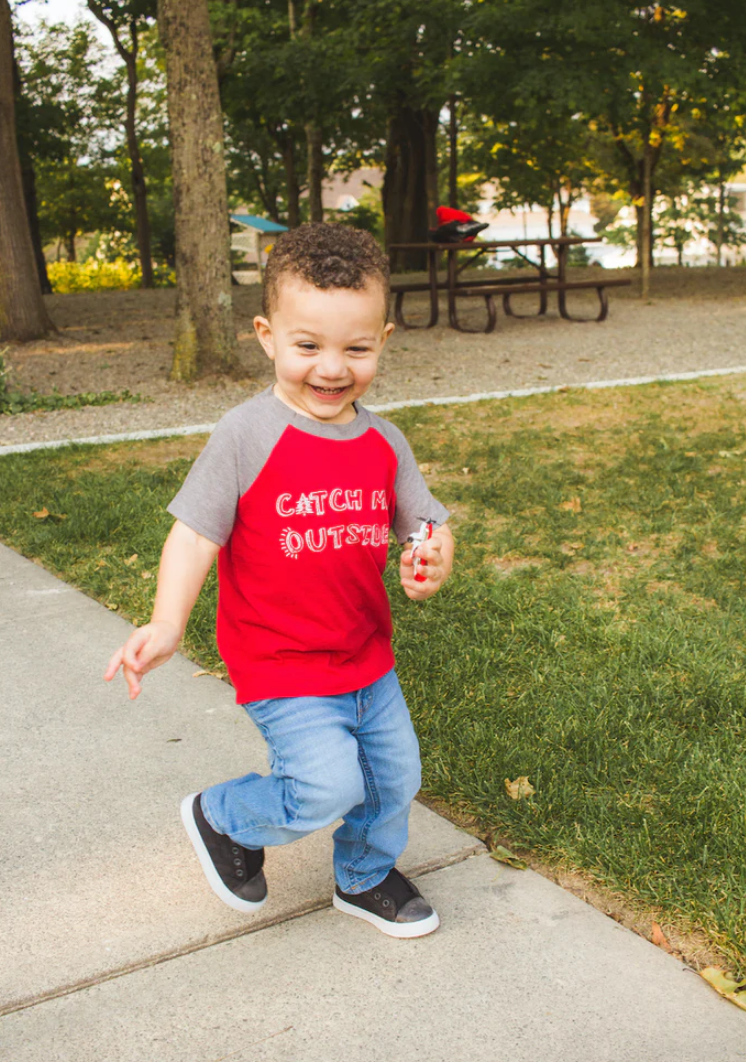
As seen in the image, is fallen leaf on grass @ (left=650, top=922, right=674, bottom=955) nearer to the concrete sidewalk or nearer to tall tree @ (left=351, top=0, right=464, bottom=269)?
the concrete sidewalk

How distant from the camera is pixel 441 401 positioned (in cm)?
848

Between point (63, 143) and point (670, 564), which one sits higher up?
point (63, 143)

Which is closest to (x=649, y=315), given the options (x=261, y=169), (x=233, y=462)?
(x=233, y=462)

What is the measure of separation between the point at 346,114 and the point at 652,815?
17909mm

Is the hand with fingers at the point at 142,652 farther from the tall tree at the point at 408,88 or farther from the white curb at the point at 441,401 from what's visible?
the tall tree at the point at 408,88

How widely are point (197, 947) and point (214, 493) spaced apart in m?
0.96

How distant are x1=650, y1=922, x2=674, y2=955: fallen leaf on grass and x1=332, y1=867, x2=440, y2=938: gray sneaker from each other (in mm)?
451

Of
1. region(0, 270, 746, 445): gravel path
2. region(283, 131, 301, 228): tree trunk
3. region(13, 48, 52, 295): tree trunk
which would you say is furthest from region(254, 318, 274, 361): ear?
region(283, 131, 301, 228): tree trunk

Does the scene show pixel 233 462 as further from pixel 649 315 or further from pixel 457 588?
pixel 649 315

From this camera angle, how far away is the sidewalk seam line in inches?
81.4

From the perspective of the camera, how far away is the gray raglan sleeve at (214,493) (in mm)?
2078

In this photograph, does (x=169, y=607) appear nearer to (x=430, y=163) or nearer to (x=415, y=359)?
(x=415, y=359)

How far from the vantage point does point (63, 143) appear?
68.2 feet

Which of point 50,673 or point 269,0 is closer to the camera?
point 50,673
